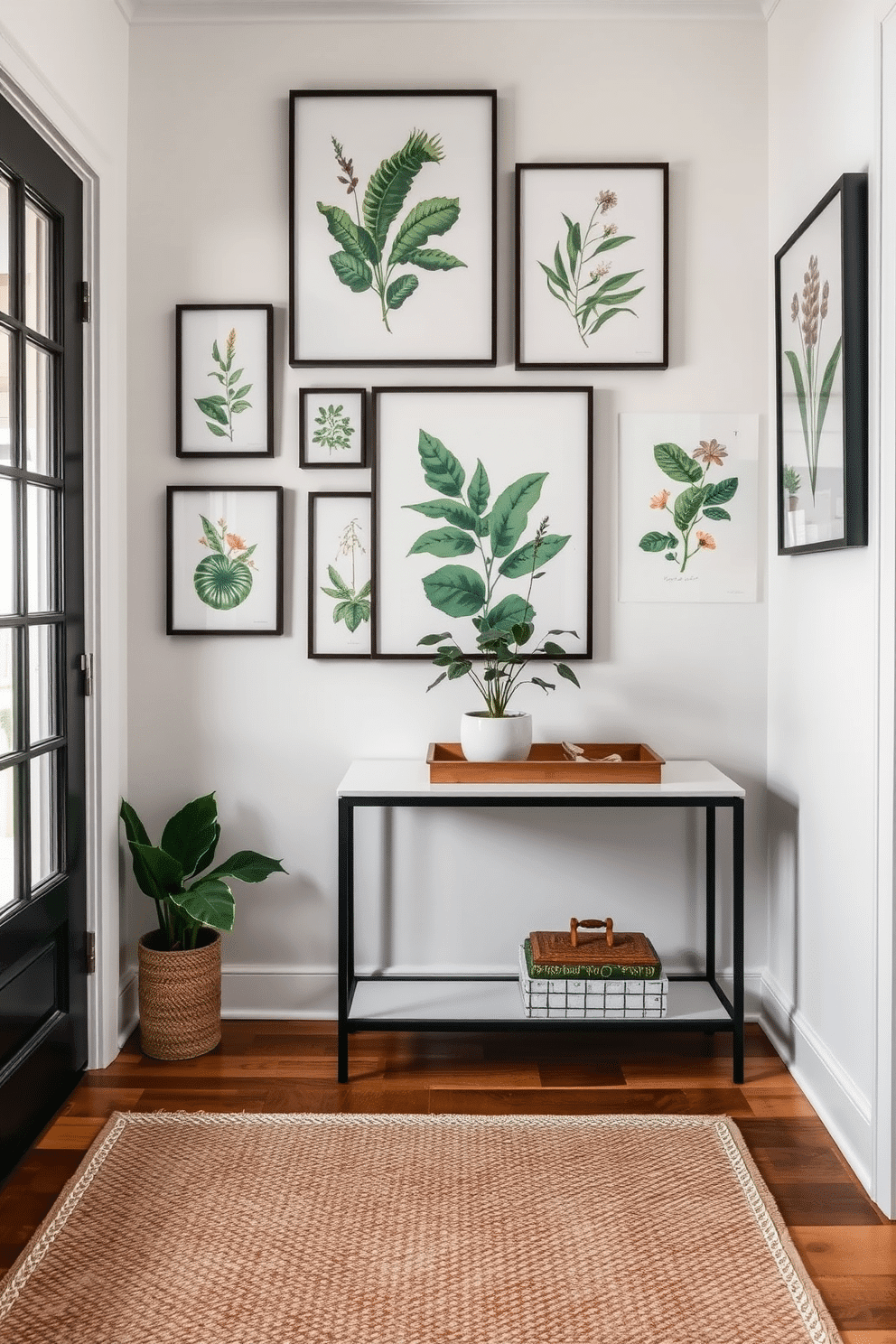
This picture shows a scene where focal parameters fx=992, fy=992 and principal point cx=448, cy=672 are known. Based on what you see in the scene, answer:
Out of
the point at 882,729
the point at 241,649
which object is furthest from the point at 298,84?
the point at 882,729

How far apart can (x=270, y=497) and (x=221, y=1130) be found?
1.53 m

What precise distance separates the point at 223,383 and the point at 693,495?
4.19ft

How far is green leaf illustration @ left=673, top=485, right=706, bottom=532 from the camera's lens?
2.63 metres

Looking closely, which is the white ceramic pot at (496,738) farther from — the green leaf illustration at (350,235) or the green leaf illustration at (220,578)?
the green leaf illustration at (350,235)

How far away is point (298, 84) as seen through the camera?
261 cm

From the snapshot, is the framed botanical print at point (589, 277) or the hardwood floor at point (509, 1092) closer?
the hardwood floor at point (509, 1092)

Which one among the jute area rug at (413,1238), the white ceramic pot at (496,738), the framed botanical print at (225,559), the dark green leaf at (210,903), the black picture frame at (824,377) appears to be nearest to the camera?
the jute area rug at (413,1238)

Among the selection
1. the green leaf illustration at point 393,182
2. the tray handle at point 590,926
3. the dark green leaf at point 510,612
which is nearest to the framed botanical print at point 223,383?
the green leaf illustration at point 393,182

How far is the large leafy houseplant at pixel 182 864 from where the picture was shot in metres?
2.42

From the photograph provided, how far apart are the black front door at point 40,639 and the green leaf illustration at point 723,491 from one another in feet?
5.22

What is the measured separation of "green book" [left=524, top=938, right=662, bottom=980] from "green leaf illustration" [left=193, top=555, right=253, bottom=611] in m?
1.23

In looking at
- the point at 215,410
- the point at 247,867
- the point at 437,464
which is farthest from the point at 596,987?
the point at 215,410

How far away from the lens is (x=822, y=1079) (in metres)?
2.21

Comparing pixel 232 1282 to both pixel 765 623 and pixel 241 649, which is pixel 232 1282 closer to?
pixel 241 649
